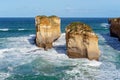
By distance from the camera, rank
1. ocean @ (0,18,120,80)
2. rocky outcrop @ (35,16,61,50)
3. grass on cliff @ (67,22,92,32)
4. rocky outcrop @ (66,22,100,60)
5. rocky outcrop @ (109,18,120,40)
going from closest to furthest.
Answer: ocean @ (0,18,120,80) → rocky outcrop @ (66,22,100,60) → grass on cliff @ (67,22,92,32) → rocky outcrop @ (35,16,61,50) → rocky outcrop @ (109,18,120,40)

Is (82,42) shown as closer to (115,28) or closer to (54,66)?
(54,66)

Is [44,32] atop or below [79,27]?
below

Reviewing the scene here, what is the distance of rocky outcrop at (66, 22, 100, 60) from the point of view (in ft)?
98.8

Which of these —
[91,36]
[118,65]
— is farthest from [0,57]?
[118,65]

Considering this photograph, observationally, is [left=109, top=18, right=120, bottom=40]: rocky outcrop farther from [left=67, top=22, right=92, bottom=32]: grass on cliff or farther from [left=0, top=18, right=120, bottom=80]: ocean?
[left=67, top=22, right=92, bottom=32]: grass on cliff

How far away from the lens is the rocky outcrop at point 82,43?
98.8ft

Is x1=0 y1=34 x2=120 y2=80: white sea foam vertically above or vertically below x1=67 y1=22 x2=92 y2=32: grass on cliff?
below

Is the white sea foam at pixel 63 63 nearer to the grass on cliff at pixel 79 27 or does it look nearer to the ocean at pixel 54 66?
the ocean at pixel 54 66

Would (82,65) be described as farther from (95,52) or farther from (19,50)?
(19,50)

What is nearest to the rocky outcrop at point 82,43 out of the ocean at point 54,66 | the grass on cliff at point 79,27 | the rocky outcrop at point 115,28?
the grass on cliff at point 79,27

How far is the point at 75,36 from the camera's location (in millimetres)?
30922

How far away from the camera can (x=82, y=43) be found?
3066 centimetres

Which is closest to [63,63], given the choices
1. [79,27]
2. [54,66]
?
[54,66]

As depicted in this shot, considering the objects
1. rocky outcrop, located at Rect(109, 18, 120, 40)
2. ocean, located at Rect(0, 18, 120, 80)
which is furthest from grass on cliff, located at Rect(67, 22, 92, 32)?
rocky outcrop, located at Rect(109, 18, 120, 40)
